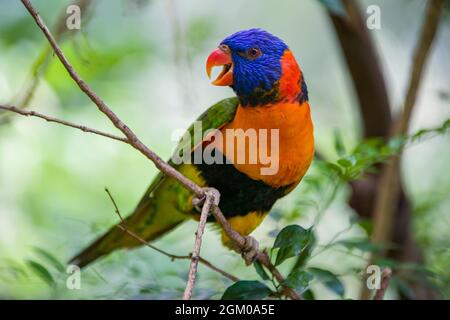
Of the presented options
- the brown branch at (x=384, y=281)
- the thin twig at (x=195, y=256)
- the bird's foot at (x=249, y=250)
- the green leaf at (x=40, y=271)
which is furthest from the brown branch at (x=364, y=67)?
the green leaf at (x=40, y=271)

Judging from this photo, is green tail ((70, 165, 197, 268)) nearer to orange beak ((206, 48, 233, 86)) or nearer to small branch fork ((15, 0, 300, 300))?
orange beak ((206, 48, 233, 86))

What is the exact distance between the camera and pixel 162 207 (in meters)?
2.20

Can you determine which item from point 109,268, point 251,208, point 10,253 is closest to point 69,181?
point 10,253

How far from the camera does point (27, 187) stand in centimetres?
372

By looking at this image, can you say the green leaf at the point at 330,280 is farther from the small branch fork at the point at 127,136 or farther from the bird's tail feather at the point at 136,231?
the bird's tail feather at the point at 136,231

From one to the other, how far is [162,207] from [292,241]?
694 mm

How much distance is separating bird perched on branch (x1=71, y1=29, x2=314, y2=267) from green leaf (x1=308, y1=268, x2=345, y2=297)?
281 mm

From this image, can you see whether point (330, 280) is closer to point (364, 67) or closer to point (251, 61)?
point (251, 61)

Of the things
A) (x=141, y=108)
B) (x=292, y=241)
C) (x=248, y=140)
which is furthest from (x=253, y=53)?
(x=141, y=108)

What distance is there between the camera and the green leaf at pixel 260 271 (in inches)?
67.4

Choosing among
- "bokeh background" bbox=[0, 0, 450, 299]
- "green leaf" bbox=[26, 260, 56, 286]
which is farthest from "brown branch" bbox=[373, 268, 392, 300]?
"bokeh background" bbox=[0, 0, 450, 299]

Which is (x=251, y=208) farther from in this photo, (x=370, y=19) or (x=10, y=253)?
(x=10, y=253)

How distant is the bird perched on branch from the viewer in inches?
69.9

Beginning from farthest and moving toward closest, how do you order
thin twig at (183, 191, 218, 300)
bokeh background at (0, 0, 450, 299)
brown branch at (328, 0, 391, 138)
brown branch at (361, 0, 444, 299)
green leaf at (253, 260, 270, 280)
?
bokeh background at (0, 0, 450, 299), brown branch at (328, 0, 391, 138), brown branch at (361, 0, 444, 299), green leaf at (253, 260, 270, 280), thin twig at (183, 191, 218, 300)
